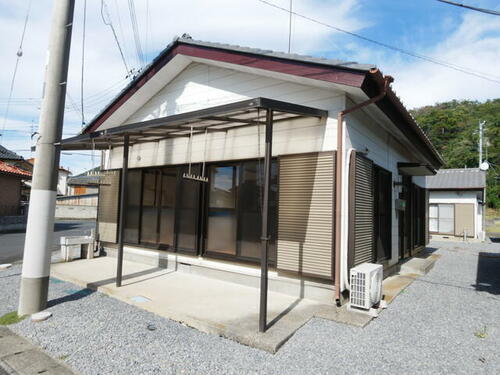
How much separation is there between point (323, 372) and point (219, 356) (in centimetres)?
95

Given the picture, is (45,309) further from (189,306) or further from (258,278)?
(258,278)

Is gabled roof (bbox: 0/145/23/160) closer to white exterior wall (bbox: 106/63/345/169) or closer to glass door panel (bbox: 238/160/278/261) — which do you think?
white exterior wall (bbox: 106/63/345/169)

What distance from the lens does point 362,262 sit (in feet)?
16.2

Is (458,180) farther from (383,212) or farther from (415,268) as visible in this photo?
(383,212)

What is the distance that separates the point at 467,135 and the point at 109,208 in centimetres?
4220

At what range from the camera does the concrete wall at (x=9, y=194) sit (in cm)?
1603

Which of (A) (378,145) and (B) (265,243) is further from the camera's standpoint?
(A) (378,145)

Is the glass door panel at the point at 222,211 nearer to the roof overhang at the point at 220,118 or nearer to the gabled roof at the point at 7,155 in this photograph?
the roof overhang at the point at 220,118

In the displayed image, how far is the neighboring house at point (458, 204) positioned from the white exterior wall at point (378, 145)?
9833mm

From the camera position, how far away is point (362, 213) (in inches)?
197

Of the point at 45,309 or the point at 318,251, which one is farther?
the point at 318,251

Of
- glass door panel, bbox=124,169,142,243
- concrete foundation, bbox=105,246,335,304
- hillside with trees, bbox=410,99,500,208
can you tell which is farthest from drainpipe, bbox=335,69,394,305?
hillside with trees, bbox=410,99,500,208

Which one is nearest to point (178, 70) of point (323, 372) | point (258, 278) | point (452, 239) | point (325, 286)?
point (258, 278)

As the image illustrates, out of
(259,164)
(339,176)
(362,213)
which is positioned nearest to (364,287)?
(362,213)
